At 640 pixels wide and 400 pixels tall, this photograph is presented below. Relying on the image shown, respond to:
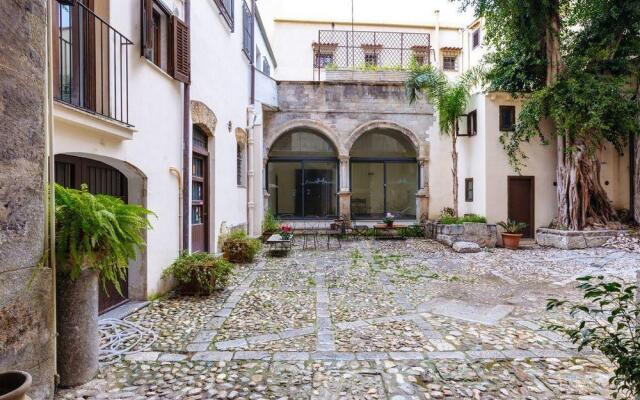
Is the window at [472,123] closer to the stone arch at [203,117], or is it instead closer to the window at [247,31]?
the window at [247,31]

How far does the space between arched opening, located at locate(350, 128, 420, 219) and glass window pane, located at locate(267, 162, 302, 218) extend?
2.04m

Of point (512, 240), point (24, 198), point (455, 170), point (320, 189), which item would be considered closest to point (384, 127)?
point (455, 170)

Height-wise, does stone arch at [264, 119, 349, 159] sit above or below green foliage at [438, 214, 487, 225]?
above

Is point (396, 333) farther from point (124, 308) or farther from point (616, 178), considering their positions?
point (616, 178)

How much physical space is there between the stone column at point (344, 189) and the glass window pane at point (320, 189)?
2.76ft

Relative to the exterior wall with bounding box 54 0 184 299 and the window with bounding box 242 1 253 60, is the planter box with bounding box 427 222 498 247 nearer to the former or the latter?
the window with bounding box 242 1 253 60

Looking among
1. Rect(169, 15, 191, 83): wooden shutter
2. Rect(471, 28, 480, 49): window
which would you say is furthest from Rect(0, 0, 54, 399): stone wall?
Rect(471, 28, 480, 49): window

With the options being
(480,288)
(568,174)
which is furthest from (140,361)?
(568,174)

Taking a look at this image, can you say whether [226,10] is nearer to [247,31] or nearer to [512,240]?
[247,31]

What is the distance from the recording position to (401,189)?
14219mm

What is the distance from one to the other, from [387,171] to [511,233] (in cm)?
497

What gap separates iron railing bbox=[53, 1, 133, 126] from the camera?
12.5 ft

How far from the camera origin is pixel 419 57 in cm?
1730

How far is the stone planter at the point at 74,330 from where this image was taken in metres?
2.84
